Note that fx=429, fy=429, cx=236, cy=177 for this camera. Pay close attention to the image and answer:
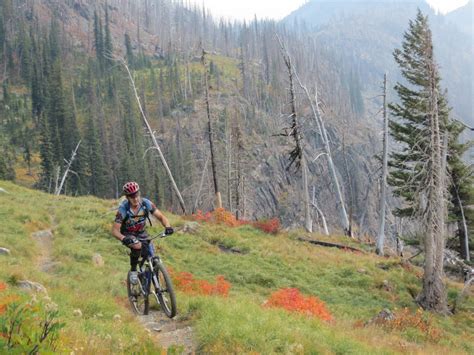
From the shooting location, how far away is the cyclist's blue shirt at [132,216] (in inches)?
307

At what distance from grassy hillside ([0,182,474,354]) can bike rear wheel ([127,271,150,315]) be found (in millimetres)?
346

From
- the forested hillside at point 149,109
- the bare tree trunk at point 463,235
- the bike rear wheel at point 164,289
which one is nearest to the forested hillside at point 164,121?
the forested hillside at point 149,109

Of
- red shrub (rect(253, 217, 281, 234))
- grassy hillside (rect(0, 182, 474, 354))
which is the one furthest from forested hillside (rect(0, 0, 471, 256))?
grassy hillside (rect(0, 182, 474, 354))

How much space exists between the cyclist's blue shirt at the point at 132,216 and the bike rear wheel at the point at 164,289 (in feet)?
2.39

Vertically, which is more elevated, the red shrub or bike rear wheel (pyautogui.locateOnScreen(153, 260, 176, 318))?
bike rear wheel (pyautogui.locateOnScreen(153, 260, 176, 318))

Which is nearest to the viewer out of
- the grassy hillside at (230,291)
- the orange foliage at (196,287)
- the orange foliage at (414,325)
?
the grassy hillside at (230,291)

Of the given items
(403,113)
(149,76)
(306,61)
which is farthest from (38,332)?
(306,61)

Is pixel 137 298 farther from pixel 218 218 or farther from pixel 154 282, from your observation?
pixel 218 218

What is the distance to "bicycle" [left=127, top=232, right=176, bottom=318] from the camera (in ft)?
25.4

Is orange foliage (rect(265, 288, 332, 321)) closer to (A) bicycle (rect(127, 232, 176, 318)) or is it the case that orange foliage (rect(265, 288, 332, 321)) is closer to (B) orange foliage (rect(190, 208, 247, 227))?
(A) bicycle (rect(127, 232, 176, 318))

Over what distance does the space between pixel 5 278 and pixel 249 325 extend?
517cm

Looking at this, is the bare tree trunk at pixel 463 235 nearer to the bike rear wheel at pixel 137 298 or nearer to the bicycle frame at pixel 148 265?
the bike rear wheel at pixel 137 298

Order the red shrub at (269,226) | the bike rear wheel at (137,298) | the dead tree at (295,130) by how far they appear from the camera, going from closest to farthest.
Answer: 1. the bike rear wheel at (137,298)
2. the red shrub at (269,226)
3. the dead tree at (295,130)

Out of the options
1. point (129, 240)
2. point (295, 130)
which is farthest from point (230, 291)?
point (295, 130)
